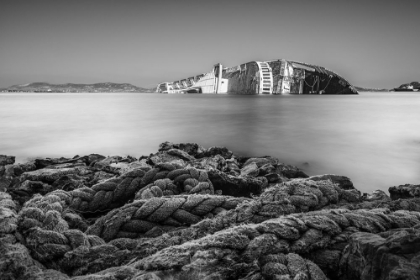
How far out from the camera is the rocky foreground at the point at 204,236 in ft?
5.26

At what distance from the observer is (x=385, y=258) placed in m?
1.40

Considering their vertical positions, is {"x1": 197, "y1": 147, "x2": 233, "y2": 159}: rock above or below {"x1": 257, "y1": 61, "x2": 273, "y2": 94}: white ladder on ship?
below

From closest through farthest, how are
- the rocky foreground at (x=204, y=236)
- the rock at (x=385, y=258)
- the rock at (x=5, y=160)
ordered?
1. the rock at (x=385, y=258)
2. the rocky foreground at (x=204, y=236)
3. the rock at (x=5, y=160)

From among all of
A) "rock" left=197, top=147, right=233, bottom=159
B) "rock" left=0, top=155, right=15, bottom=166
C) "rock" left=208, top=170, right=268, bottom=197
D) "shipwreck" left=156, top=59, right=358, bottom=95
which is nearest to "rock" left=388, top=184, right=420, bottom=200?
→ "rock" left=208, top=170, right=268, bottom=197

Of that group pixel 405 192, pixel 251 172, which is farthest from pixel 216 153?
pixel 405 192

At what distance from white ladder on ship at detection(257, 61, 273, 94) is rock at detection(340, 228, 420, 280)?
87.9 metres

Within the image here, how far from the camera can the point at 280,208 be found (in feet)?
8.73

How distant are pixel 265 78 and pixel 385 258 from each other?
88.8 metres

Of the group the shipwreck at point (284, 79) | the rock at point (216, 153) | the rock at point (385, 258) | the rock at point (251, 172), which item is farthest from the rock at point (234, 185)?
the shipwreck at point (284, 79)

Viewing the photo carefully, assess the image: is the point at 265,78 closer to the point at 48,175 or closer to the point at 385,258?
the point at 48,175

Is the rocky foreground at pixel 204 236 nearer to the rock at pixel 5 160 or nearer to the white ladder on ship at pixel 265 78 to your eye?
the rock at pixel 5 160

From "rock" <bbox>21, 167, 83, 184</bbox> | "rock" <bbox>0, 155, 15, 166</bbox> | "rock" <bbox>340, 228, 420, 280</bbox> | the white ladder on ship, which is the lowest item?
"rock" <bbox>0, 155, 15, 166</bbox>

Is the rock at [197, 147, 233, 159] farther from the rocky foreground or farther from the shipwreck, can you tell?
the shipwreck

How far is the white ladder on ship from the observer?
84.6 metres
